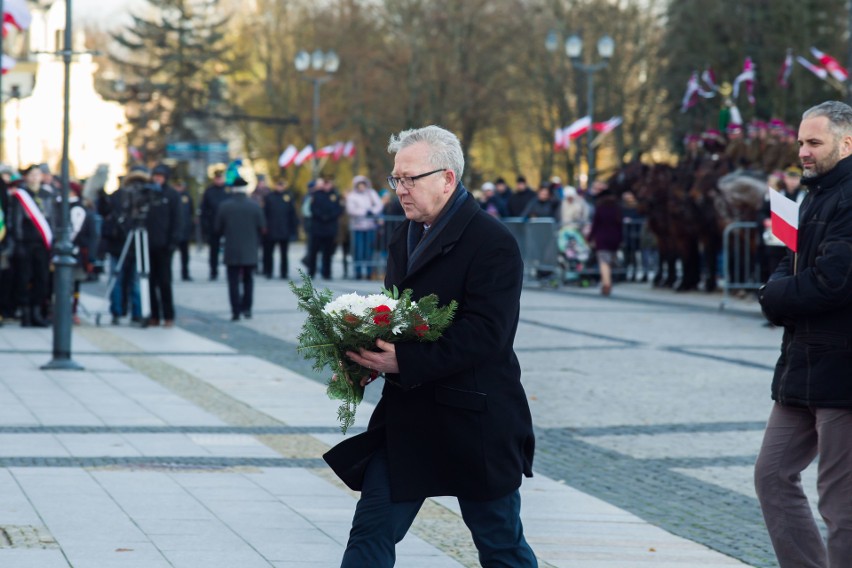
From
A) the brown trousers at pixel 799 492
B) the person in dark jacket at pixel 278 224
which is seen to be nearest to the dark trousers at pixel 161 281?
the person in dark jacket at pixel 278 224

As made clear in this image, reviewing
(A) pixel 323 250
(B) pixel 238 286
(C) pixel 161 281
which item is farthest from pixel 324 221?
(C) pixel 161 281

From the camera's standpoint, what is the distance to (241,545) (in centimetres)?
683

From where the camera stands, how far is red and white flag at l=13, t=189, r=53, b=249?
18391mm

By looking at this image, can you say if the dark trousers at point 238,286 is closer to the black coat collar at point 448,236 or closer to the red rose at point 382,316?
the black coat collar at point 448,236

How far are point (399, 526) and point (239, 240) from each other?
15616 millimetres

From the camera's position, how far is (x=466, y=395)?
15.8 ft

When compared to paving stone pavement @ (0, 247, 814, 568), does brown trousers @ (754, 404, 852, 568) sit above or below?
above

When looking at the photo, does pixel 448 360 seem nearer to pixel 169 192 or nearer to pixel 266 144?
pixel 169 192

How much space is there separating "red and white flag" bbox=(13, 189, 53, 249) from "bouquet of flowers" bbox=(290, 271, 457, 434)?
1417 cm

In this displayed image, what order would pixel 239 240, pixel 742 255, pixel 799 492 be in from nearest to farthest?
pixel 799 492 → pixel 239 240 → pixel 742 255

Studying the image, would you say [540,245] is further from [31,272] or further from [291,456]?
[291,456]

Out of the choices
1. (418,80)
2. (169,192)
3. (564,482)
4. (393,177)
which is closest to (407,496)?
(393,177)

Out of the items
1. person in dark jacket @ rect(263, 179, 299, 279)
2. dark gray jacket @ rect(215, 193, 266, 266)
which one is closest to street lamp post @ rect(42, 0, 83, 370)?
dark gray jacket @ rect(215, 193, 266, 266)

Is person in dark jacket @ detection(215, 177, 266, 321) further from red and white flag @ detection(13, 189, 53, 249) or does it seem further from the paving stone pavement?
red and white flag @ detection(13, 189, 53, 249)
